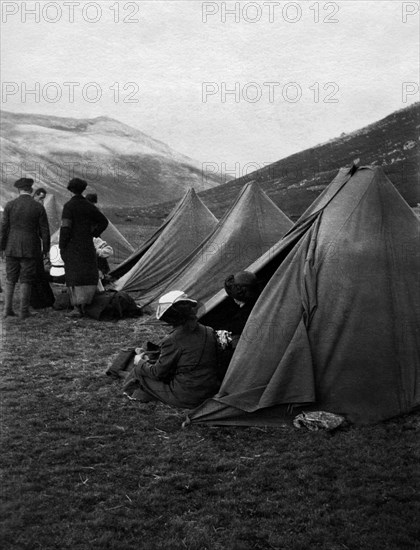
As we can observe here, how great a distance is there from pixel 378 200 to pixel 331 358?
1.88m

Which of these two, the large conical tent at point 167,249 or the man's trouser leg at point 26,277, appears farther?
the large conical tent at point 167,249

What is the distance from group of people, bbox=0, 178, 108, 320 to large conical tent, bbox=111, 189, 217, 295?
2.22 meters

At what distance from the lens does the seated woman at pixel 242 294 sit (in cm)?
696

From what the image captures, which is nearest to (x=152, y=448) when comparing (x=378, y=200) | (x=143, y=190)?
(x=378, y=200)

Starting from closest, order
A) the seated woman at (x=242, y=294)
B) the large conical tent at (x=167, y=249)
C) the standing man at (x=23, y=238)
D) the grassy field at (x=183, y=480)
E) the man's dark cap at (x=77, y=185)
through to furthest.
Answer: the grassy field at (x=183, y=480)
the seated woman at (x=242, y=294)
the man's dark cap at (x=77, y=185)
the standing man at (x=23, y=238)
the large conical tent at (x=167, y=249)

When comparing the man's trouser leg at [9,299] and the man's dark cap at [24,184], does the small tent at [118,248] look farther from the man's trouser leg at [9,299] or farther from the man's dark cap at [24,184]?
the man's dark cap at [24,184]

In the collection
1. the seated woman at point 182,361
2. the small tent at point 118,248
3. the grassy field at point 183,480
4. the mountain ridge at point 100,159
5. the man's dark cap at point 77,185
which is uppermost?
the mountain ridge at point 100,159

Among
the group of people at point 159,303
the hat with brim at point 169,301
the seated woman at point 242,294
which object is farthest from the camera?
the seated woman at point 242,294

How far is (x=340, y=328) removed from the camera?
632 centimetres

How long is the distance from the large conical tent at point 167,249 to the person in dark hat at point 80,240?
2105mm

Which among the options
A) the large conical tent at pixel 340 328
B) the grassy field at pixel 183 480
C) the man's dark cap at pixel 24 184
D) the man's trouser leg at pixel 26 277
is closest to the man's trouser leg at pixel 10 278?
the man's trouser leg at pixel 26 277

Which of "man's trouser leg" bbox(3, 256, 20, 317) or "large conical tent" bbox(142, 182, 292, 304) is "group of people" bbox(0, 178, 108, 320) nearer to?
"man's trouser leg" bbox(3, 256, 20, 317)

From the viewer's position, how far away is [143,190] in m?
90.8

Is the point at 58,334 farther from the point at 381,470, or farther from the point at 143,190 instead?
the point at 143,190
